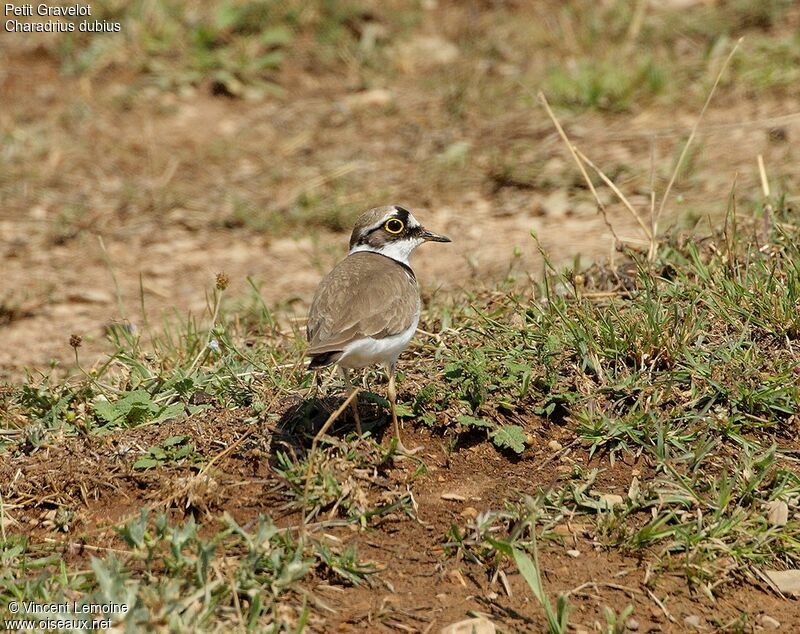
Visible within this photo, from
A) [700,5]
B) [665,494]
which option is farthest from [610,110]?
[665,494]

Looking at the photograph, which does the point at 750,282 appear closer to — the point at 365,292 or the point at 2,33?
the point at 365,292

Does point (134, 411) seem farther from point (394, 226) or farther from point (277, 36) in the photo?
point (277, 36)

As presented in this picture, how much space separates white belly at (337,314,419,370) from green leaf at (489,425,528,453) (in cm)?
63

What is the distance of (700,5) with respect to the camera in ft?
36.9

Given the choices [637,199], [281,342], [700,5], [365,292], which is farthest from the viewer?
[700,5]

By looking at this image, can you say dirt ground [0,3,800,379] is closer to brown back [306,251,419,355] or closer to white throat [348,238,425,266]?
white throat [348,238,425,266]

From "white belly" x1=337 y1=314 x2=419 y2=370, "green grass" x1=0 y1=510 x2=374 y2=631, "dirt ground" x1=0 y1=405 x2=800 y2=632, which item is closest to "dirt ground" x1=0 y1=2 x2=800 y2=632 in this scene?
"dirt ground" x1=0 y1=405 x2=800 y2=632

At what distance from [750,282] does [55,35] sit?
328 inches

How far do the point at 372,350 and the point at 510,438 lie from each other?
2.64ft

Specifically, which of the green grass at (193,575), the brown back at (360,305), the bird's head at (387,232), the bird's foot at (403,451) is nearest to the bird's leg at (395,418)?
the bird's foot at (403,451)

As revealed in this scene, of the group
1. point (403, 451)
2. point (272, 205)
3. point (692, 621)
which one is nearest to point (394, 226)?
point (403, 451)

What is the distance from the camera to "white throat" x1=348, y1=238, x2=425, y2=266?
20.6ft

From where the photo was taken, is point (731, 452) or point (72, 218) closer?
point (731, 452)

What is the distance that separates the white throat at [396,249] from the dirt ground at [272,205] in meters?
0.50
